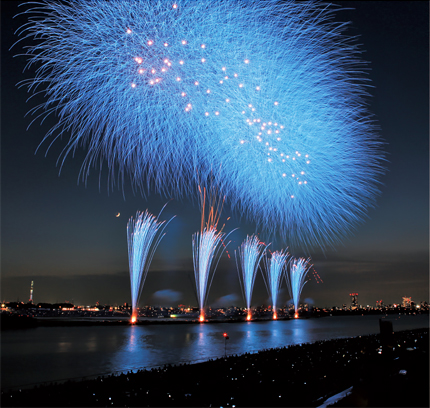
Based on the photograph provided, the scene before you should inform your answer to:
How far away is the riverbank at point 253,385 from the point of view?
7852 millimetres

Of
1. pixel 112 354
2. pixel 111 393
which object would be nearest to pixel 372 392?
pixel 111 393

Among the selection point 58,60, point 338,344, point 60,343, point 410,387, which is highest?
point 58,60

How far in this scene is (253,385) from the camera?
1173 cm

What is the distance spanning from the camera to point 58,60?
15055mm

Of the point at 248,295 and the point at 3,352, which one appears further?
the point at 248,295

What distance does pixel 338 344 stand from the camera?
2119cm

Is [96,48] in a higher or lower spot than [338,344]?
higher

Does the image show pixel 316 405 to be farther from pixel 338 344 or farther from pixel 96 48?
pixel 96 48

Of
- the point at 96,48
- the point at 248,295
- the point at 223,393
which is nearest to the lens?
the point at 223,393

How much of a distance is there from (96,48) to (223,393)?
45.4ft

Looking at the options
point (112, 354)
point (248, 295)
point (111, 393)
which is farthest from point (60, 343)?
point (111, 393)

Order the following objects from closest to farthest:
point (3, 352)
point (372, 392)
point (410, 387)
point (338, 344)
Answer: point (372, 392) < point (410, 387) < point (338, 344) < point (3, 352)

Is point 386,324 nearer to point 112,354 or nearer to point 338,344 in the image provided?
point 338,344

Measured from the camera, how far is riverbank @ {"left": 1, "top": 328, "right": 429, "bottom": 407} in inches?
309
